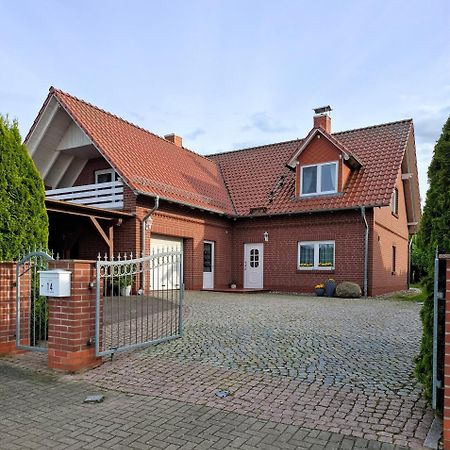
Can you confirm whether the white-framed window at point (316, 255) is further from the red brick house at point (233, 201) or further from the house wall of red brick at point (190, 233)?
the house wall of red brick at point (190, 233)

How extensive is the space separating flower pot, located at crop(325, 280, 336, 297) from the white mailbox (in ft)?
39.4

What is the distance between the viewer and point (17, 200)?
6.92 m

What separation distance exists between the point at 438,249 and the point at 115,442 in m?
3.24

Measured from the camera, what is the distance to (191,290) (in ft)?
55.8

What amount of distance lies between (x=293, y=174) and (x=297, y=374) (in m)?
15.1

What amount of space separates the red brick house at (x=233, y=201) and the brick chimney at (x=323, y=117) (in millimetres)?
52

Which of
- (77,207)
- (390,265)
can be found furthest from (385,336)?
(390,265)

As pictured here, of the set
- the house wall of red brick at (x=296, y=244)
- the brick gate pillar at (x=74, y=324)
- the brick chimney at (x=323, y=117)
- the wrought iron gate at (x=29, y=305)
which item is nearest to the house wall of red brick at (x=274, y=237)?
the house wall of red brick at (x=296, y=244)

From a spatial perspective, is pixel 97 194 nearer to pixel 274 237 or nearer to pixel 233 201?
pixel 233 201

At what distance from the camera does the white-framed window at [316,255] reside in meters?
17.0

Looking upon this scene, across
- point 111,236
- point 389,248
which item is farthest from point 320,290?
point 111,236

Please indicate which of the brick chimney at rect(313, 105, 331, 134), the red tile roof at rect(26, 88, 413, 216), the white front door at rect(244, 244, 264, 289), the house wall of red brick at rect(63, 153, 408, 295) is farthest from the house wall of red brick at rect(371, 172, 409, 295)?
the white front door at rect(244, 244, 264, 289)

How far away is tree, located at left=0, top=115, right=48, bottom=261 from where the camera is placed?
6.73 m

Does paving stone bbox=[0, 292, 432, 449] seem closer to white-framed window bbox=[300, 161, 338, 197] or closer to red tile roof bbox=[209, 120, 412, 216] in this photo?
red tile roof bbox=[209, 120, 412, 216]
